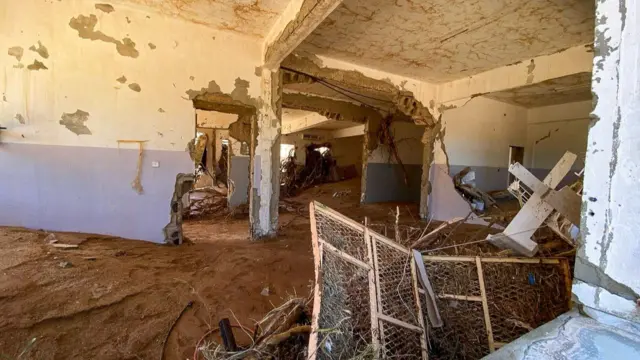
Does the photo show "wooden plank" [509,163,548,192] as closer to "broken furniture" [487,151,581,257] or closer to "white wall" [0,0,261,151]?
"broken furniture" [487,151,581,257]

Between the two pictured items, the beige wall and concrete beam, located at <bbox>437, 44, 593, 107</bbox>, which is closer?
concrete beam, located at <bbox>437, 44, 593, 107</bbox>

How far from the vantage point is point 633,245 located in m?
1.19

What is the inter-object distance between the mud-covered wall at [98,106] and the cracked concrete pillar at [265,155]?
52 cm

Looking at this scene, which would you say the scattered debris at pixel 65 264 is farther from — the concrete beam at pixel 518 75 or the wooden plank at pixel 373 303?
the concrete beam at pixel 518 75

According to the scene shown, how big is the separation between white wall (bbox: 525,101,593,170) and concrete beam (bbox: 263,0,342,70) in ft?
18.9

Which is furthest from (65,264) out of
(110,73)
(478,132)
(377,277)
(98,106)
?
(478,132)

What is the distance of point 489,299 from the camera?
6.42 feet

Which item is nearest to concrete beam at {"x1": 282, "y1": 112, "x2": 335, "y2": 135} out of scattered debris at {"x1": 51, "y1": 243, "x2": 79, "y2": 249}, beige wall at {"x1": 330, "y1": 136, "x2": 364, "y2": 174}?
beige wall at {"x1": 330, "y1": 136, "x2": 364, "y2": 174}

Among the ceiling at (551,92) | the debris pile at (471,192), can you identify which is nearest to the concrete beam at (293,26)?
the ceiling at (551,92)

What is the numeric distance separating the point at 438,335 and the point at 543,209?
3.67 ft

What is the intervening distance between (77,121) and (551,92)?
23.0 feet

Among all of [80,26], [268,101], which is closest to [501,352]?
[268,101]

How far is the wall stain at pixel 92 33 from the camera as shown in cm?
316

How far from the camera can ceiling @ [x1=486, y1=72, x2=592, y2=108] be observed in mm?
4207
